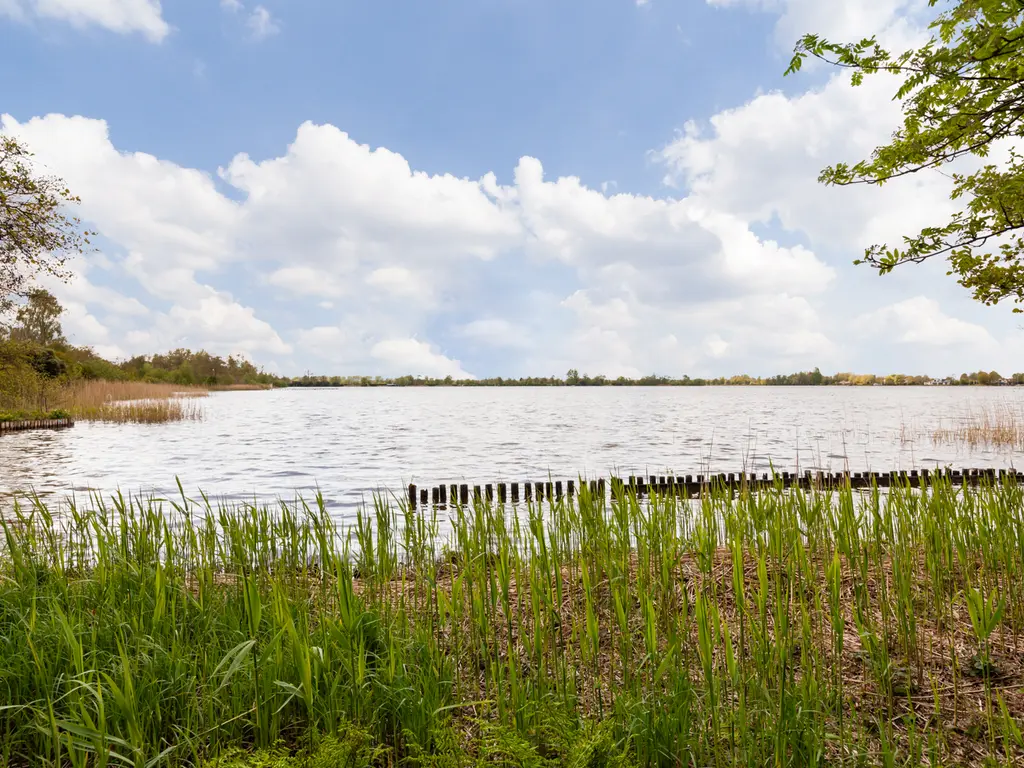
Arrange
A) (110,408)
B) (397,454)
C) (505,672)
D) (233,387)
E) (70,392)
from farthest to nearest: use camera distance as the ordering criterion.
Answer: (233,387), (70,392), (110,408), (397,454), (505,672)

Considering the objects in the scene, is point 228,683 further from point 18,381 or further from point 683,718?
point 18,381

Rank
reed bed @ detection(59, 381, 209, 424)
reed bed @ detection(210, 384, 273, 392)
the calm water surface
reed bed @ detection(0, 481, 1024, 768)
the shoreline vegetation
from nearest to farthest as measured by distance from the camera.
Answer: reed bed @ detection(0, 481, 1024, 768) < the calm water surface < the shoreline vegetation < reed bed @ detection(59, 381, 209, 424) < reed bed @ detection(210, 384, 273, 392)

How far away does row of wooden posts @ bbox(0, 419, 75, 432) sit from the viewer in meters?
29.1

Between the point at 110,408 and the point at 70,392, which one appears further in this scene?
the point at 70,392

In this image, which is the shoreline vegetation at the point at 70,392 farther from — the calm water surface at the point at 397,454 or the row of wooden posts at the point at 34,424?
the calm water surface at the point at 397,454

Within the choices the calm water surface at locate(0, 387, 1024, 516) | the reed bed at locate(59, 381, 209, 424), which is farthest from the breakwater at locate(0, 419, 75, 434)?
the reed bed at locate(59, 381, 209, 424)

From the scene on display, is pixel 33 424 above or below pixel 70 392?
below

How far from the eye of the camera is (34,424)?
100ft

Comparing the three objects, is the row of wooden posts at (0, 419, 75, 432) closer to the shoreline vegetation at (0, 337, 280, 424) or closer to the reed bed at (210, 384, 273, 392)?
the shoreline vegetation at (0, 337, 280, 424)

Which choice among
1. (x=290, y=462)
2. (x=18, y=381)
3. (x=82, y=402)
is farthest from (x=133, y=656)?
(x=82, y=402)

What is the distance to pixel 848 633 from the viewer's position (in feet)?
14.0

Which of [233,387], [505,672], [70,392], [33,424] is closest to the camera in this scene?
[505,672]

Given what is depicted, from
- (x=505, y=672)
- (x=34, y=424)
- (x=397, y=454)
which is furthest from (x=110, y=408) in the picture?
(x=505, y=672)

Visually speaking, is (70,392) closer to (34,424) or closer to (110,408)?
(110,408)
